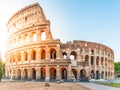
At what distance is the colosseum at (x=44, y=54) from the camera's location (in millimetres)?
42375

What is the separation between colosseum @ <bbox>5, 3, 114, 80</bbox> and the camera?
42.4 m

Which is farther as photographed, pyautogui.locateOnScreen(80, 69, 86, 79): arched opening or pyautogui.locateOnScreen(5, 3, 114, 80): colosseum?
pyautogui.locateOnScreen(80, 69, 86, 79): arched opening

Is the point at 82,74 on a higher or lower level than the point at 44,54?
lower

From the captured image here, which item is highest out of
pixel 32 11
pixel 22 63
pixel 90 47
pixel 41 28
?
pixel 32 11

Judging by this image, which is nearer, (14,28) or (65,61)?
(65,61)

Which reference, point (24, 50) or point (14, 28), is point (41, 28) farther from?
point (14, 28)

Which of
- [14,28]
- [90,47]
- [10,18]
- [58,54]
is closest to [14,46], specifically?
[14,28]

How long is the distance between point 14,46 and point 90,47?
17.5m

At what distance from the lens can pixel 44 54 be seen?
152 ft

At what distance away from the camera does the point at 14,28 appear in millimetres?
52875

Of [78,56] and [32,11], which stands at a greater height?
[32,11]

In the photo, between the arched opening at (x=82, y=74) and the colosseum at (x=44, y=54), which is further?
the arched opening at (x=82, y=74)

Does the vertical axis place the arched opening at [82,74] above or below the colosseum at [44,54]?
below

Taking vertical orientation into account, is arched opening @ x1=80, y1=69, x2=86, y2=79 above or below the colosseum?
below
